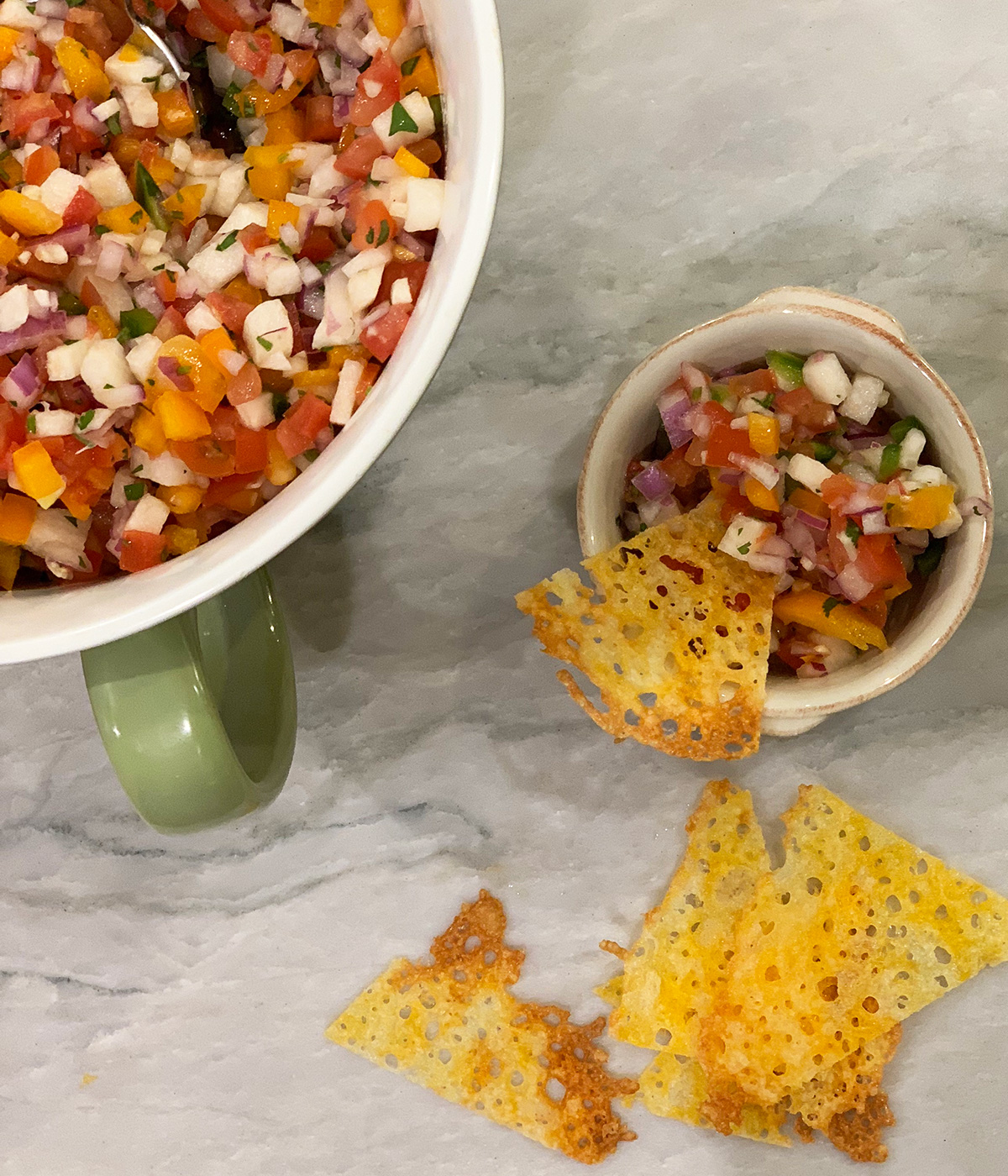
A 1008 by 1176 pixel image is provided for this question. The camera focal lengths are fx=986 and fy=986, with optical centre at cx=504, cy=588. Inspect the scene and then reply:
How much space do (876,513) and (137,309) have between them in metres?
0.59

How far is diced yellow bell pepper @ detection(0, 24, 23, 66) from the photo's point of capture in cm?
58

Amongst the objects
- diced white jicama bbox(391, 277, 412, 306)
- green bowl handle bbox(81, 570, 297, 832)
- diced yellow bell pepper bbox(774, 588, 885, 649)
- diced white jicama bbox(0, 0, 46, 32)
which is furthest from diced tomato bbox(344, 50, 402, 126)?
diced yellow bell pepper bbox(774, 588, 885, 649)

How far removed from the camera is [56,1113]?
1.09 metres

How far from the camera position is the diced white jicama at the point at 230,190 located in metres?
0.61

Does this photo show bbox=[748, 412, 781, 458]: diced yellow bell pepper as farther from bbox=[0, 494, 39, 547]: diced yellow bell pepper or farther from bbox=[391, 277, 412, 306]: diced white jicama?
bbox=[0, 494, 39, 547]: diced yellow bell pepper

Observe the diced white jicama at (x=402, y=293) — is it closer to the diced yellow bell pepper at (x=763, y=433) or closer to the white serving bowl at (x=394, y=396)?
the white serving bowl at (x=394, y=396)

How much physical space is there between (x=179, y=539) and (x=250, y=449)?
2.7 inches

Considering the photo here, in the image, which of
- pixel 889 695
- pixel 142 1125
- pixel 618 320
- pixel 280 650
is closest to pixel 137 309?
pixel 280 650

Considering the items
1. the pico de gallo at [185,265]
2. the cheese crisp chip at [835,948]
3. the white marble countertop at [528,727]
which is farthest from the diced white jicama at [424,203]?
the cheese crisp chip at [835,948]

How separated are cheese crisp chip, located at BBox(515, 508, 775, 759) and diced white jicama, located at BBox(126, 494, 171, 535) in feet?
1.30

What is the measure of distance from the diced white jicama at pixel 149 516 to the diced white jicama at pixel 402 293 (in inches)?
7.1

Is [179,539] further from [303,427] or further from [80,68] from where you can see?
[80,68]

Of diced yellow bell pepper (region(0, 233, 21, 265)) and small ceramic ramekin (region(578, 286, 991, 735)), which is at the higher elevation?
diced yellow bell pepper (region(0, 233, 21, 265))

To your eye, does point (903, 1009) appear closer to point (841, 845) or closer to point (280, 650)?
point (841, 845)
